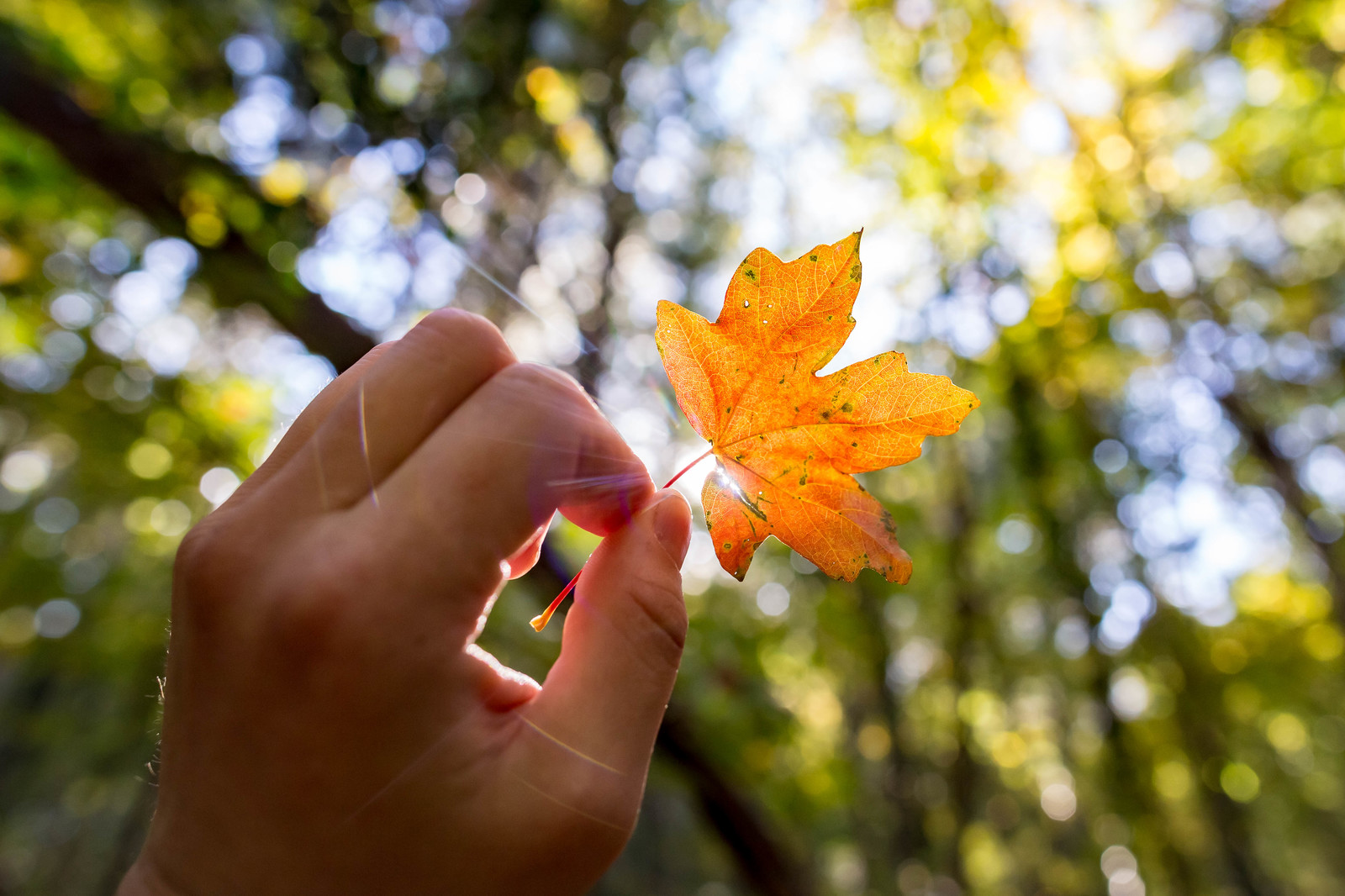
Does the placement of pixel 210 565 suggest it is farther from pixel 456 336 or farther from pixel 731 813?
pixel 731 813

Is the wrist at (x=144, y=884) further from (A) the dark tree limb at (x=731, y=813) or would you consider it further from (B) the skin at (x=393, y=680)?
(A) the dark tree limb at (x=731, y=813)

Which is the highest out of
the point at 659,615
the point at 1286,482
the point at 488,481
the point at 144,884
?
the point at 488,481

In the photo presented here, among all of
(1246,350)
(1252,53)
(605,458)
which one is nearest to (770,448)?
(605,458)

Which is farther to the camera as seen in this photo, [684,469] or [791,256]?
[791,256]

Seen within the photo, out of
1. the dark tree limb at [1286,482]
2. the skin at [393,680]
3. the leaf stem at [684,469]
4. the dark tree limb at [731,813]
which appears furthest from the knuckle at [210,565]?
the dark tree limb at [1286,482]

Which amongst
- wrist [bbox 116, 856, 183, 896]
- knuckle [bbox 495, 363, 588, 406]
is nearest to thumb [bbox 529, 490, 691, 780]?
knuckle [bbox 495, 363, 588, 406]

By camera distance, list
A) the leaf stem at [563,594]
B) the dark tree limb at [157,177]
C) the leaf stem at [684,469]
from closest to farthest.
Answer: the leaf stem at [563,594], the leaf stem at [684,469], the dark tree limb at [157,177]

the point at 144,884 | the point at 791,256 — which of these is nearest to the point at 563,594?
the point at 144,884

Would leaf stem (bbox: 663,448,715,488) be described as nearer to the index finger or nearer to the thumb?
the thumb
